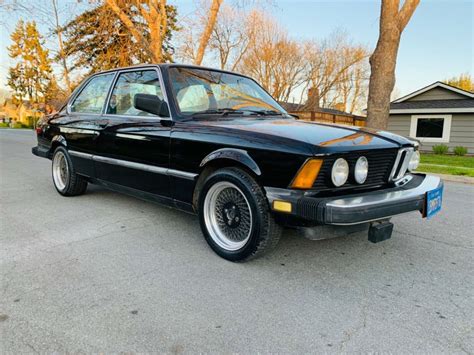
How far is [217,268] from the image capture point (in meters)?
2.67

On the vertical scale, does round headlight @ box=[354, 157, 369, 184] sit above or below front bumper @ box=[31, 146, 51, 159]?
above

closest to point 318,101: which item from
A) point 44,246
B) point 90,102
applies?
point 90,102

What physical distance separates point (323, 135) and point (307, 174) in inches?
15.7

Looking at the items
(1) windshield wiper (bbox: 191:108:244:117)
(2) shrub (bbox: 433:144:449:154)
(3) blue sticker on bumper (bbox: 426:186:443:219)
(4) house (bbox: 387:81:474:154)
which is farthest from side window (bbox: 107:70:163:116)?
(4) house (bbox: 387:81:474:154)

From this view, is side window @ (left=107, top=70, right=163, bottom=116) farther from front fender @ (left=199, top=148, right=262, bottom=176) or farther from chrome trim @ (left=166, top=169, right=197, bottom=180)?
front fender @ (left=199, top=148, right=262, bottom=176)

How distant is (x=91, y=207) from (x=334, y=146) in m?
3.26

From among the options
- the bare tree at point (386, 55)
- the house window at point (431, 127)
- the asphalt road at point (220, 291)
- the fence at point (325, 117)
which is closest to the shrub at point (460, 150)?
the house window at point (431, 127)

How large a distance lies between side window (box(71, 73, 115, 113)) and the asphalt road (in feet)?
4.73

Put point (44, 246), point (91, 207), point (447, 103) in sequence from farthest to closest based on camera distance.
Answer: point (447, 103)
point (91, 207)
point (44, 246)

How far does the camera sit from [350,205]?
222cm

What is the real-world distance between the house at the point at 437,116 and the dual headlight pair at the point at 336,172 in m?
14.9

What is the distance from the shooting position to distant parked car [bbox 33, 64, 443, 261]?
2.33 m

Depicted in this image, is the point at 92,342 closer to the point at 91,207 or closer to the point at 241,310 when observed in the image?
the point at 241,310

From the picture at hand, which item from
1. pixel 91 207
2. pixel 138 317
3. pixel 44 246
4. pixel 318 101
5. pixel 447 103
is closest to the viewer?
pixel 138 317
